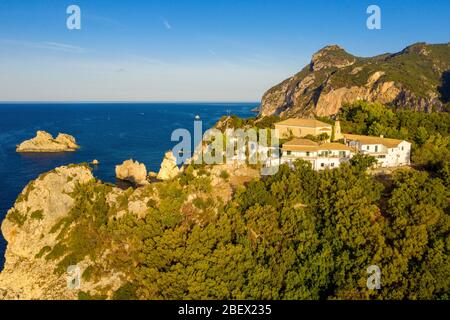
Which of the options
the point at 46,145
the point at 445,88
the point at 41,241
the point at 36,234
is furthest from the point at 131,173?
the point at 445,88

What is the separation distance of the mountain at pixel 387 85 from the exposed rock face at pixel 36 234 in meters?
90.5

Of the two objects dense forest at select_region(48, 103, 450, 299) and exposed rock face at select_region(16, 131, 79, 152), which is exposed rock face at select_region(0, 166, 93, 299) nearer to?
dense forest at select_region(48, 103, 450, 299)

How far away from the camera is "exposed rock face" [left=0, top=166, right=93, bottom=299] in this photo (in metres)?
27.7

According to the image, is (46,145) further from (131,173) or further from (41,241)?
(41,241)

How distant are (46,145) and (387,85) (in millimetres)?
96165

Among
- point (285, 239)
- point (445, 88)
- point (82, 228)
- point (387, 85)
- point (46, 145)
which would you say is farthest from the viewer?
point (445, 88)

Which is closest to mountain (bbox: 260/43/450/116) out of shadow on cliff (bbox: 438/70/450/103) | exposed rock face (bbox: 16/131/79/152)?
shadow on cliff (bbox: 438/70/450/103)

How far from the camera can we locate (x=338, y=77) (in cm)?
13025

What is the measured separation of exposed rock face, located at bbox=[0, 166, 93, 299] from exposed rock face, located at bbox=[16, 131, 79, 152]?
52447 mm

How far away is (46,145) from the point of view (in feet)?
278

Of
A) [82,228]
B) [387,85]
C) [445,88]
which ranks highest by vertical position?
[387,85]

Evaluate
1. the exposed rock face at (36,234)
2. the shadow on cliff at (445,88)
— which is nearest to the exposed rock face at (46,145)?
the exposed rock face at (36,234)

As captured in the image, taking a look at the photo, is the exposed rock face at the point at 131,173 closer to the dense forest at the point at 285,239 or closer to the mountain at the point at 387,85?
the dense forest at the point at 285,239
